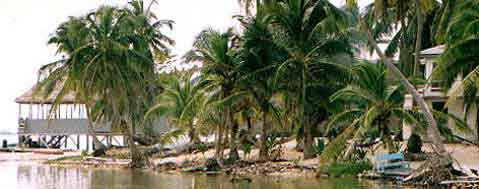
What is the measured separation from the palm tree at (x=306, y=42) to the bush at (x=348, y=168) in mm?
4020

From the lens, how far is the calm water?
25266 millimetres

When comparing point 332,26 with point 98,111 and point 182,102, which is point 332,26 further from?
point 98,111

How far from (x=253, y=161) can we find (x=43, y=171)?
32.3 ft

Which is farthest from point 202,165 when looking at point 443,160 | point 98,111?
point 98,111

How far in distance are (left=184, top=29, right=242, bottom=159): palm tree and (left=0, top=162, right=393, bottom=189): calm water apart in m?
3.56

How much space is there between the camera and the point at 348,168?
27.4 metres

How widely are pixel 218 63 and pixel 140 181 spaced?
643 cm

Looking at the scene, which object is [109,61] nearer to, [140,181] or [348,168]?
[140,181]

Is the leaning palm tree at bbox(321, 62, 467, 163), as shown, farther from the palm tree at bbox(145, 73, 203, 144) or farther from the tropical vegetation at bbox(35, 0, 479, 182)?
the palm tree at bbox(145, 73, 203, 144)

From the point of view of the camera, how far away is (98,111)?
48375mm

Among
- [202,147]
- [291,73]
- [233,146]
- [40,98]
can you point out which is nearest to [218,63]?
[291,73]

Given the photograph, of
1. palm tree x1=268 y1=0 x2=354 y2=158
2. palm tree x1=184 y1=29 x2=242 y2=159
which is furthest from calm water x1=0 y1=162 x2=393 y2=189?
palm tree x1=268 y1=0 x2=354 y2=158

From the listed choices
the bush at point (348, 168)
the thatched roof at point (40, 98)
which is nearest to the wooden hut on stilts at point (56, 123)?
the thatched roof at point (40, 98)

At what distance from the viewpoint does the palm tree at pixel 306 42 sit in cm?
3128
